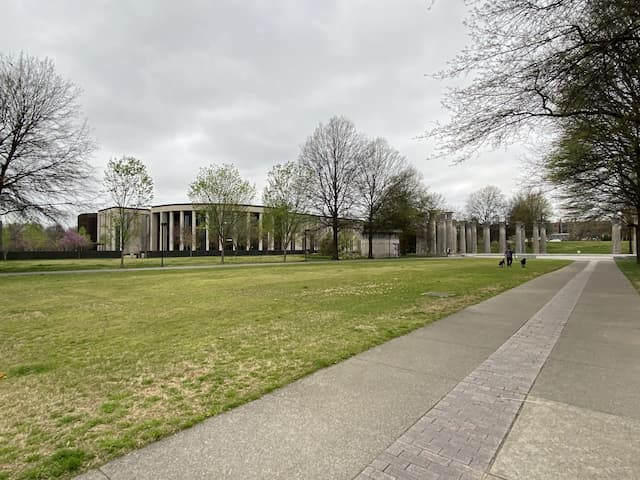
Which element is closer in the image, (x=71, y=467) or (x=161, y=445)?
(x=71, y=467)

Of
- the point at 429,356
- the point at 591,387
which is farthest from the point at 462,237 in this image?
the point at 591,387

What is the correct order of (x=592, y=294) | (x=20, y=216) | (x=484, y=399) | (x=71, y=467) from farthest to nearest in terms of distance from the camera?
1. (x=20, y=216)
2. (x=592, y=294)
3. (x=484, y=399)
4. (x=71, y=467)

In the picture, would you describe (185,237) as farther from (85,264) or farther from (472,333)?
(472,333)

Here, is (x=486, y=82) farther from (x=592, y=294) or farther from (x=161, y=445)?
(x=161, y=445)

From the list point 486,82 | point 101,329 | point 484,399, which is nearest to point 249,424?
point 484,399

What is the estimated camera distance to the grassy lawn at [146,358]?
280cm

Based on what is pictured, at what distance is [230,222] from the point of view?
129 ft

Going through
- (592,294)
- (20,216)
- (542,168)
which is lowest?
(592,294)

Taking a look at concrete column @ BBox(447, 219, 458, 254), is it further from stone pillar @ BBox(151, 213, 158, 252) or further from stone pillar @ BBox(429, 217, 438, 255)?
stone pillar @ BBox(151, 213, 158, 252)

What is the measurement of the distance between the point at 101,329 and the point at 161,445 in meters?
5.17

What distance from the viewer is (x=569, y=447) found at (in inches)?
103

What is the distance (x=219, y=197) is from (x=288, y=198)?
8.01 meters

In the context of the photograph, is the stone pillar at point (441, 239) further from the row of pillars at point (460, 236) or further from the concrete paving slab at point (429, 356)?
the concrete paving slab at point (429, 356)

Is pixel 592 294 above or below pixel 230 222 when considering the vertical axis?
below
